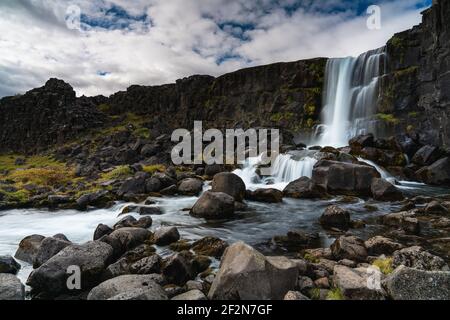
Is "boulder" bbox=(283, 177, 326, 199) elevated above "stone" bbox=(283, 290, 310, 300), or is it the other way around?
"boulder" bbox=(283, 177, 326, 199)

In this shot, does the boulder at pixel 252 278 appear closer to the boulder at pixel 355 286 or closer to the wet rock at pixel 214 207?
the boulder at pixel 355 286

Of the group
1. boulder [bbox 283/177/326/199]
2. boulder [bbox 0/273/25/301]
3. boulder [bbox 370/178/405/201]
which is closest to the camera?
boulder [bbox 0/273/25/301]

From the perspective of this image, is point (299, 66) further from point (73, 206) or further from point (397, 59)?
point (73, 206)

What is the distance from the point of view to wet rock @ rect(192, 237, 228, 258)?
10547 millimetres

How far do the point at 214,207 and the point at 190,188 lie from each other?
843 cm

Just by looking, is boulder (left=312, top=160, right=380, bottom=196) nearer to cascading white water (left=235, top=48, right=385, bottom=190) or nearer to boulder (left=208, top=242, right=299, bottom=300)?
cascading white water (left=235, top=48, right=385, bottom=190)

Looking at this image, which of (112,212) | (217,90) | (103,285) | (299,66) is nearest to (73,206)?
(112,212)

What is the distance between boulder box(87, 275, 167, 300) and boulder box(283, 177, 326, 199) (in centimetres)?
1538

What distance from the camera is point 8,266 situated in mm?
9469

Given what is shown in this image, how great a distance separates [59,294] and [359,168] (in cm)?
1935

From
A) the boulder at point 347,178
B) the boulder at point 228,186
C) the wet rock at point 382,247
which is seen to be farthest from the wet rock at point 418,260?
the boulder at point 347,178

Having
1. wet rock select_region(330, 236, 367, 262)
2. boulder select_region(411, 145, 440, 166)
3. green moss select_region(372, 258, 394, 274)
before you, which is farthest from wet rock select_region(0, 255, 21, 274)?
boulder select_region(411, 145, 440, 166)

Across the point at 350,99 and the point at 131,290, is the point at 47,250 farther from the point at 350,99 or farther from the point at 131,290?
the point at 350,99

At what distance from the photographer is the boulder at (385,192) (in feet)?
64.1
